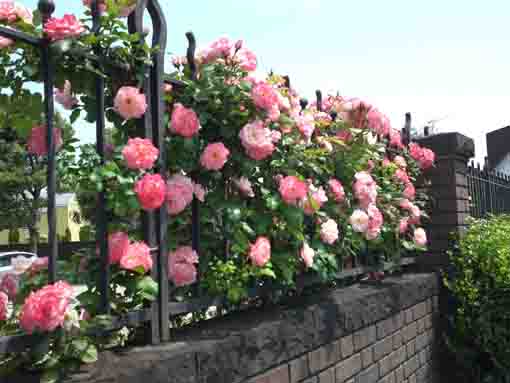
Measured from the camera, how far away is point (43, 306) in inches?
63.7

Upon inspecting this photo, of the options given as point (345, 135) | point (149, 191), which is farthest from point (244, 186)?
point (345, 135)

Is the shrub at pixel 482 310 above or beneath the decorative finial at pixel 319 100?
beneath

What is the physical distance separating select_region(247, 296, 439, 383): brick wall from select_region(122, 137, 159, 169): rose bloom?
100cm

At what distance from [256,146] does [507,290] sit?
3.07 metres

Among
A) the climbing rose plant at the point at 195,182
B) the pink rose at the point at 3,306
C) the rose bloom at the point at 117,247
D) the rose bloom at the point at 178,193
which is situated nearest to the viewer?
the pink rose at the point at 3,306

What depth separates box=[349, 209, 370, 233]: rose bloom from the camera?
328cm

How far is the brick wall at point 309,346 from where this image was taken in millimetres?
1870

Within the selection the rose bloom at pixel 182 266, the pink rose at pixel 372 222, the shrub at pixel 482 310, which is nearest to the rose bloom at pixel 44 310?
the rose bloom at pixel 182 266

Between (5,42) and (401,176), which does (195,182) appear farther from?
(401,176)

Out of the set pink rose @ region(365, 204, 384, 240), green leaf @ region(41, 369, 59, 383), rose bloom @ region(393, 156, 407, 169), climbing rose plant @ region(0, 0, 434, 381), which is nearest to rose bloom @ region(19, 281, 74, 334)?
climbing rose plant @ region(0, 0, 434, 381)

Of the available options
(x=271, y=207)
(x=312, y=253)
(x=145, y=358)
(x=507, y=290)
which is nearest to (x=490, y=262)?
(x=507, y=290)

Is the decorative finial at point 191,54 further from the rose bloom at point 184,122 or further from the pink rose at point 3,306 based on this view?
the pink rose at point 3,306

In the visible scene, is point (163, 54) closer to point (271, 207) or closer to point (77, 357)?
point (271, 207)

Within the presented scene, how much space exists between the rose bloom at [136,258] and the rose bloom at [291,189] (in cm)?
84
